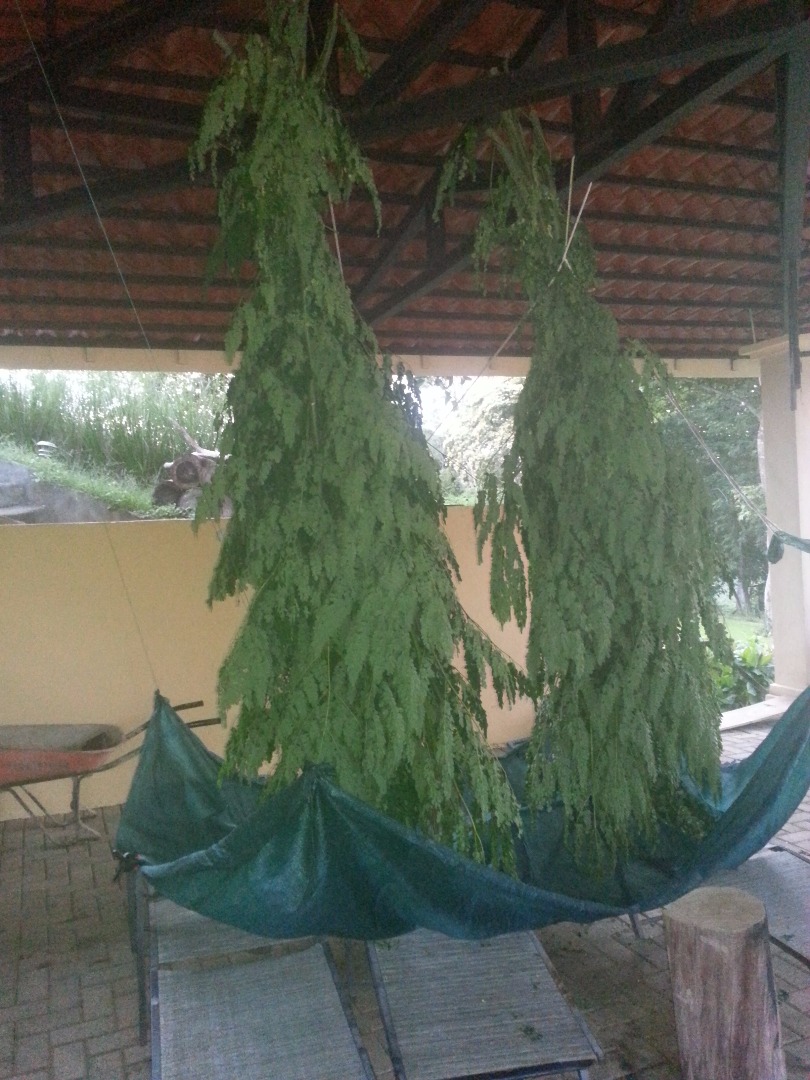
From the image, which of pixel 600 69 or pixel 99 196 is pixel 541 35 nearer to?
pixel 600 69

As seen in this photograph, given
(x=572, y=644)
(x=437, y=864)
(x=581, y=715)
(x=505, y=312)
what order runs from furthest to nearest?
(x=505, y=312), (x=581, y=715), (x=572, y=644), (x=437, y=864)

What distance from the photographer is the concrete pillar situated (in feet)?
20.0

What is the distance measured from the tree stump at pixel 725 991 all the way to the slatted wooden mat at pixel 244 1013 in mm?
806

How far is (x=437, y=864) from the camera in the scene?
2080 millimetres

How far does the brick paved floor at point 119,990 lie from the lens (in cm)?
251

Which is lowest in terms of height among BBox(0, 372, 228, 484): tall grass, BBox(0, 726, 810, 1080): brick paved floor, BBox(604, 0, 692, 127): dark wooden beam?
BBox(0, 726, 810, 1080): brick paved floor

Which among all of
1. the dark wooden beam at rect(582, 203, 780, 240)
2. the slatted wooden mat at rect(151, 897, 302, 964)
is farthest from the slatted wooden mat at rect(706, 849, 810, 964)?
the dark wooden beam at rect(582, 203, 780, 240)

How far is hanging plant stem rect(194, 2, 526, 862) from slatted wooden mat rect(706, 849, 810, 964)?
3.72 ft

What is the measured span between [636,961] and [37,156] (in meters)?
3.62

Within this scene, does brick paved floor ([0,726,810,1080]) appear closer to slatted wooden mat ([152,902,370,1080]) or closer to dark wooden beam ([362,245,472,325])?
slatted wooden mat ([152,902,370,1080])

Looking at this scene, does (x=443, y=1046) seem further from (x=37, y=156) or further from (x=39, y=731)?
(x=37, y=156)

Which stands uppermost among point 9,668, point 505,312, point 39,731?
point 505,312

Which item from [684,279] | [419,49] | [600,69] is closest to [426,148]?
[419,49]

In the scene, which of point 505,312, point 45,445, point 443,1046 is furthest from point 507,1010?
point 45,445
